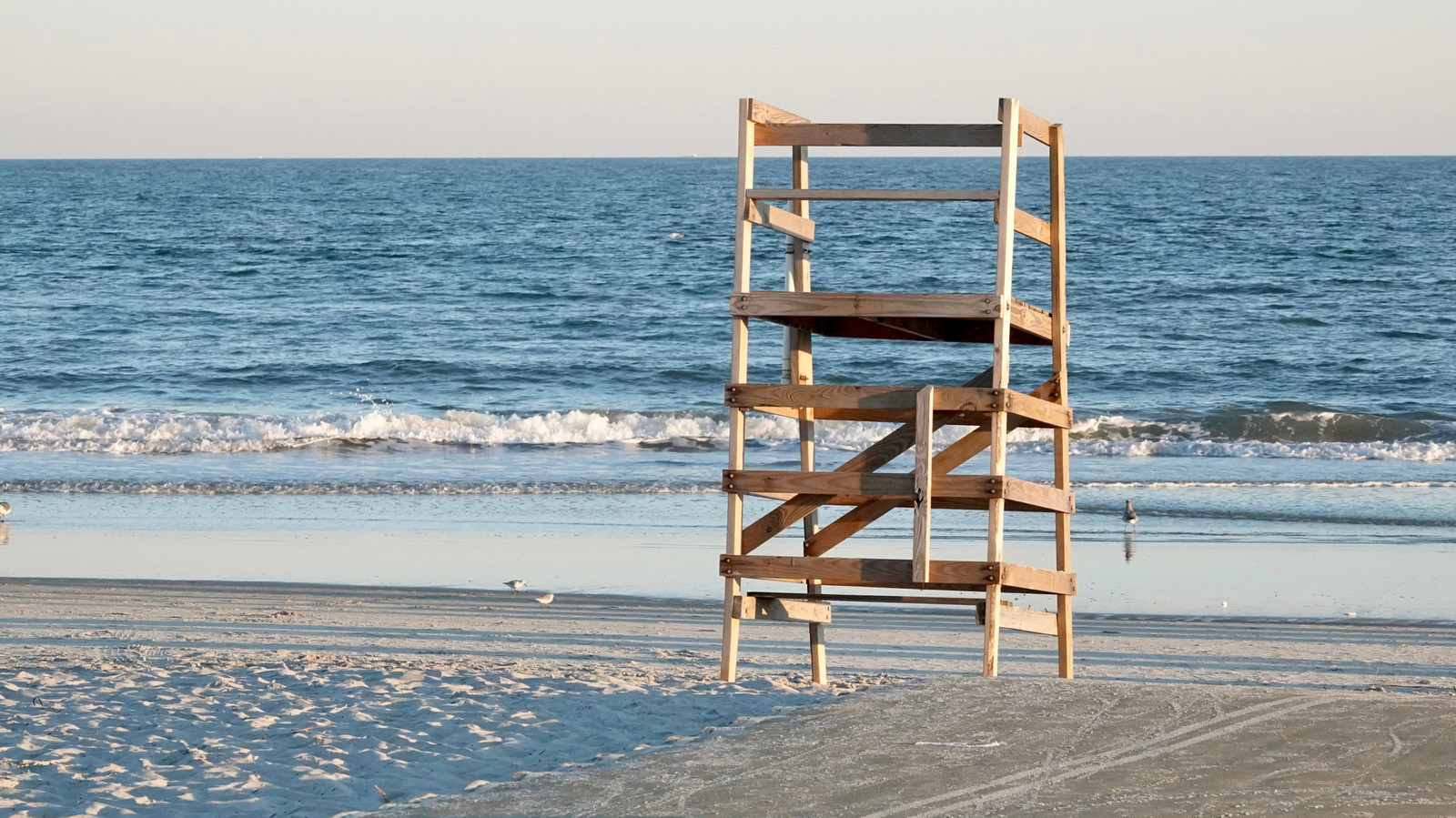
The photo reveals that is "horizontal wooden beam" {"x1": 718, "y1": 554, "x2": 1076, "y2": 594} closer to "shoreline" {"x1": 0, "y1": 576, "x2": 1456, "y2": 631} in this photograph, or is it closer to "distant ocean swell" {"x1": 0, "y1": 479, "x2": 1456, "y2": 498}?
"shoreline" {"x1": 0, "y1": 576, "x2": 1456, "y2": 631}

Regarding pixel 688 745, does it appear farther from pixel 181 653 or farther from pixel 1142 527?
pixel 1142 527

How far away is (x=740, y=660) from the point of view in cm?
795

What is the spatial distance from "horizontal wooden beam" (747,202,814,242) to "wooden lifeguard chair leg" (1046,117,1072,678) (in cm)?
113

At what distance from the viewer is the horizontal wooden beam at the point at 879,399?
630 centimetres

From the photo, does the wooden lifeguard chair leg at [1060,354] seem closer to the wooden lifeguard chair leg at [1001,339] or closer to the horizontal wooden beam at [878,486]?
the horizontal wooden beam at [878,486]

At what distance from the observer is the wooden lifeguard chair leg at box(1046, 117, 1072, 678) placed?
22.5ft

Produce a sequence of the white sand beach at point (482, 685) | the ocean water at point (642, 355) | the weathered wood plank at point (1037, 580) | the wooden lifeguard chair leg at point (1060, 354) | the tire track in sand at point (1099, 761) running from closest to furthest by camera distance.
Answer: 1. the tire track in sand at point (1099, 761)
2. the white sand beach at point (482, 685)
3. the weathered wood plank at point (1037, 580)
4. the wooden lifeguard chair leg at point (1060, 354)
5. the ocean water at point (642, 355)

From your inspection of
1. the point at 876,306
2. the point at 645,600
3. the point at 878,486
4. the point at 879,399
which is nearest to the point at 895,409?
the point at 879,399

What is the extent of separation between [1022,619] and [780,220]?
2.09m

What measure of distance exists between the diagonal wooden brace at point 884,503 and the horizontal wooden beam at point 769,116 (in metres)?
1.65

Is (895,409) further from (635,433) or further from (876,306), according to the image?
(635,433)

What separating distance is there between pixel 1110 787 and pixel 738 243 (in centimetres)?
290

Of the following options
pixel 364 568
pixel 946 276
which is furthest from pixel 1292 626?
pixel 946 276

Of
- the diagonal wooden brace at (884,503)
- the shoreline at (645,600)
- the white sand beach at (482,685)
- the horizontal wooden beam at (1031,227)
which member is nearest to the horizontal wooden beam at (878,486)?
the diagonal wooden brace at (884,503)
